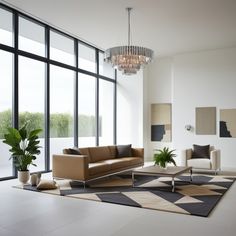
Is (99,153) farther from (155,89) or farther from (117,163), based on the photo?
(155,89)

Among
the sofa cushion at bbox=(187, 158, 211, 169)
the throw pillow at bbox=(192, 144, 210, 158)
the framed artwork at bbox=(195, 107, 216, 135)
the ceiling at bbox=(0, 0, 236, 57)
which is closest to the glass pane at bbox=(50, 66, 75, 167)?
the ceiling at bbox=(0, 0, 236, 57)

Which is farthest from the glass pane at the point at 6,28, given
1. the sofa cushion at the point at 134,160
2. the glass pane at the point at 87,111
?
the sofa cushion at the point at 134,160

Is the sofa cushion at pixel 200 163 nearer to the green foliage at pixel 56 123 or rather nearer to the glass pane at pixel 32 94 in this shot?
the green foliage at pixel 56 123

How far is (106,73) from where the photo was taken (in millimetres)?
10477

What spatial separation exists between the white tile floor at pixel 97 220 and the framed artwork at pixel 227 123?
458cm

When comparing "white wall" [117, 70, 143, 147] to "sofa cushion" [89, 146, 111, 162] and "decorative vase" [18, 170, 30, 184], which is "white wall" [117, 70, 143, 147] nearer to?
"sofa cushion" [89, 146, 111, 162]

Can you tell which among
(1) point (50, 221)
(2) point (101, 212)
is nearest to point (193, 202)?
(2) point (101, 212)

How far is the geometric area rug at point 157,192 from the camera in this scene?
14.9 ft

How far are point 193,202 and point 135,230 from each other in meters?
Answer: 1.60

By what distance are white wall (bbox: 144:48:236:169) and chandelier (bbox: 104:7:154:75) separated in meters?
4.02

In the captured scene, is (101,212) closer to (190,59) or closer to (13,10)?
(13,10)

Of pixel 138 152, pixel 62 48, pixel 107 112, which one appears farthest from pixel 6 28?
pixel 107 112

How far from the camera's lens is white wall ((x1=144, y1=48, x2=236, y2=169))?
9.20 meters

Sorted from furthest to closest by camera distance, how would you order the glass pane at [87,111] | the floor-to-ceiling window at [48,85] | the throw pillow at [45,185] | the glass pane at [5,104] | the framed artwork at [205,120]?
the framed artwork at [205,120]
the glass pane at [87,111]
the floor-to-ceiling window at [48,85]
the glass pane at [5,104]
the throw pillow at [45,185]
